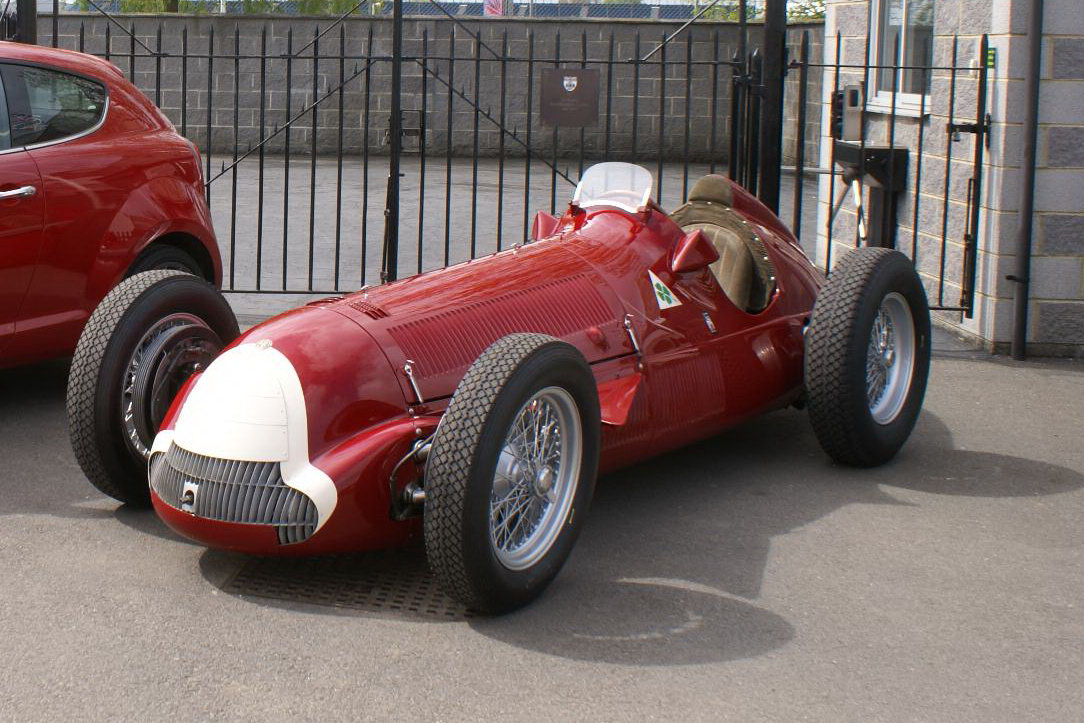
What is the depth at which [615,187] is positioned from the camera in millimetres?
5664

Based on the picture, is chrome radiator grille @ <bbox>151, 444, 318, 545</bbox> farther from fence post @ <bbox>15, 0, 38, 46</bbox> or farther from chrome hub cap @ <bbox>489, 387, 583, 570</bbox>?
fence post @ <bbox>15, 0, 38, 46</bbox>

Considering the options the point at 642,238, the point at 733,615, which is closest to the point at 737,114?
the point at 642,238

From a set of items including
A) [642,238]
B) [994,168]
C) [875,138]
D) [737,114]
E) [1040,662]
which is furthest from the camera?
[875,138]

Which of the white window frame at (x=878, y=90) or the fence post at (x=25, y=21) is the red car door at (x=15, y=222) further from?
the white window frame at (x=878, y=90)

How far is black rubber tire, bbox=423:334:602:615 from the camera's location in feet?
12.8

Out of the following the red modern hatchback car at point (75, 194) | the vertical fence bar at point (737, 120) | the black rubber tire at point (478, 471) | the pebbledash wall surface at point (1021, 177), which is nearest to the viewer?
the black rubber tire at point (478, 471)

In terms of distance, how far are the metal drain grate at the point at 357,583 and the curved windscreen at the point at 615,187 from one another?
1.67m

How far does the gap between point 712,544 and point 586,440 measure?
725mm

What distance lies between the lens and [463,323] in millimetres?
4715

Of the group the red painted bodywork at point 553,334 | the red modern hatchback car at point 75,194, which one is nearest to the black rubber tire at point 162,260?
the red modern hatchback car at point 75,194

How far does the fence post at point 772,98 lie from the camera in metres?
8.39

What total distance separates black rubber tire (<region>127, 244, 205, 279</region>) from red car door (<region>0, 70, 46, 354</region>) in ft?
1.95

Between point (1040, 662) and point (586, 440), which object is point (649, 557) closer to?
point (586, 440)

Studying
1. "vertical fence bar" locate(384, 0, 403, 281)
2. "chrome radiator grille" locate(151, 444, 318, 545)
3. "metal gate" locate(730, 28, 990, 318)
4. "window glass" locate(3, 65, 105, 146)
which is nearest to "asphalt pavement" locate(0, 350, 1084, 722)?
"chrome radiator grille" locate(151, 444, 318, 545)
